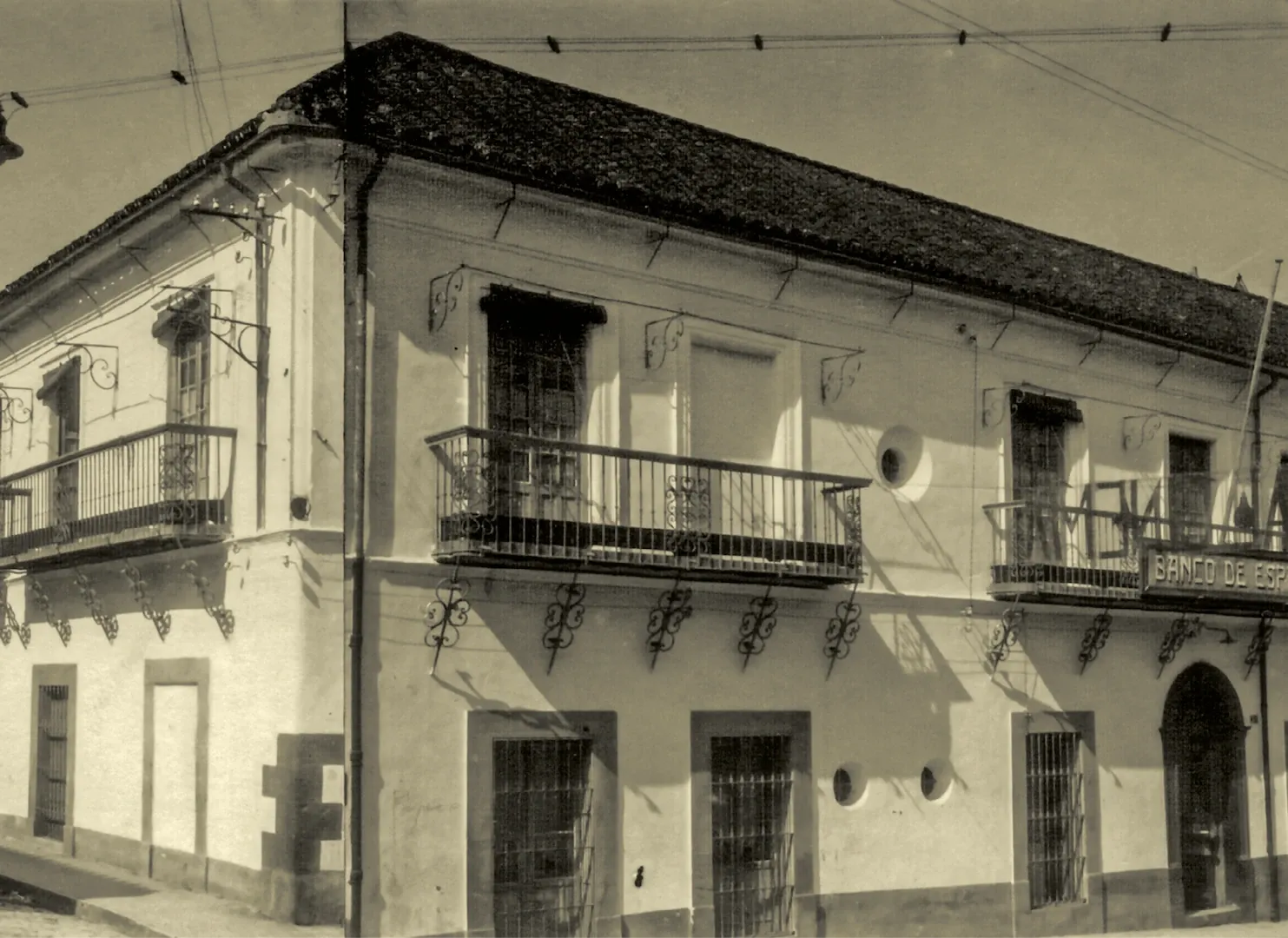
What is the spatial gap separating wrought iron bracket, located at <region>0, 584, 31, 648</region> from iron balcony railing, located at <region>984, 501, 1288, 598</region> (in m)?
10.5

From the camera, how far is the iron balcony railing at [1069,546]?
17.4 m

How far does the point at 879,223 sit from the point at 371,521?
8.03 meters

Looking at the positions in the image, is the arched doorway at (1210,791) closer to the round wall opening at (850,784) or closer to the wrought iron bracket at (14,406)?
the round wall opening at (850,784)

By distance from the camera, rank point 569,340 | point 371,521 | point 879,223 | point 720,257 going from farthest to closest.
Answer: point 879,223 < point 720,257 < point 569,340 < point 371,521

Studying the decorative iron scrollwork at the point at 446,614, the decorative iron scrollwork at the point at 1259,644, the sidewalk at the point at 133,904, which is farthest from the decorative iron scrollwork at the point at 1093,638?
the sidewalk at the point at 133,904

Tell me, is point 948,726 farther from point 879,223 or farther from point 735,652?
point 879,223

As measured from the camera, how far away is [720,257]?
15719 mm

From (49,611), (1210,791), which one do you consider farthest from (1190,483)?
(49,611)

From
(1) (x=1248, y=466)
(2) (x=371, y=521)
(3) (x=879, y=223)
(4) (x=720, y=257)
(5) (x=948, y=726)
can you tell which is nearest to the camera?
(2) (x=371, y=521)

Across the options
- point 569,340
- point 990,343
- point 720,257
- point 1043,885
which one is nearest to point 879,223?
point 990,343

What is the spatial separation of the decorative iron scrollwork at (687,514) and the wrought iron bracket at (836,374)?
217cm

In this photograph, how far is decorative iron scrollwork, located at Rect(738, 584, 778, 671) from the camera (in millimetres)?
15367

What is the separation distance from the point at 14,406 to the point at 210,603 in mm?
6712

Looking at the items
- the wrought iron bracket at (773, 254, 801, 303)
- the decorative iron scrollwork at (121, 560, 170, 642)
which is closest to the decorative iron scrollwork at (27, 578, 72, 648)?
the decorative iron scrollwork at (121, 560, 170, 642)
